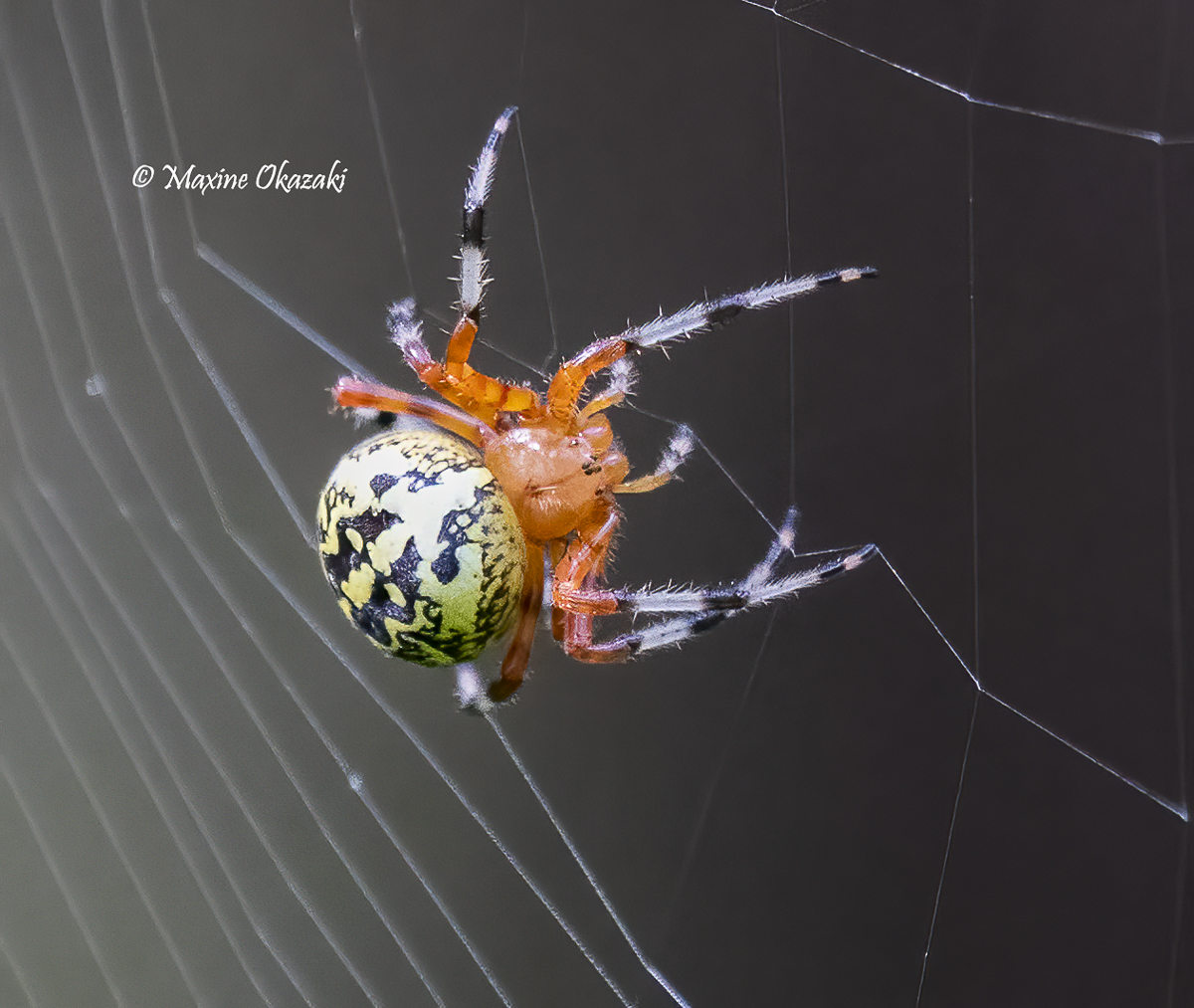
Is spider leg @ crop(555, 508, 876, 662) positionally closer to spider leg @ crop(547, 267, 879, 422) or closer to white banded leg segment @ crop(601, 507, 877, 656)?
white banded leg segment @ crop(601, 507, 877, 656)

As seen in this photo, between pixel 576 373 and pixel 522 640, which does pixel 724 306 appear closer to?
pixel 576 373

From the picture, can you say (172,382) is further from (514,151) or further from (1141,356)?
(1141,356)

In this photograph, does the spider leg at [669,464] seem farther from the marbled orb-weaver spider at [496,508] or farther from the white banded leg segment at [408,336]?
the white banded leg segment at [408,336]

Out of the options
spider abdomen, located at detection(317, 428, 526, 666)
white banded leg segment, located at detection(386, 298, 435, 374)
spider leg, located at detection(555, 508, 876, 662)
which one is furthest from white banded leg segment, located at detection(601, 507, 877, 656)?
white banded leg segment, located at detection(386, 298, 435, 374)

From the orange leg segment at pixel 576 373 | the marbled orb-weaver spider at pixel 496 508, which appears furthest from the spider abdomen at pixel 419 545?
the orange leg segment at pixel 576 373

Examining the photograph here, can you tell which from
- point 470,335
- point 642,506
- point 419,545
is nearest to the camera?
point 419,545

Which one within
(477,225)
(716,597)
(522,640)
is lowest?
(522,640)

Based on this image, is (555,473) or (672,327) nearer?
(672,327)

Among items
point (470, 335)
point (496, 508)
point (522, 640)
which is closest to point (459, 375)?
point (470, 335)
